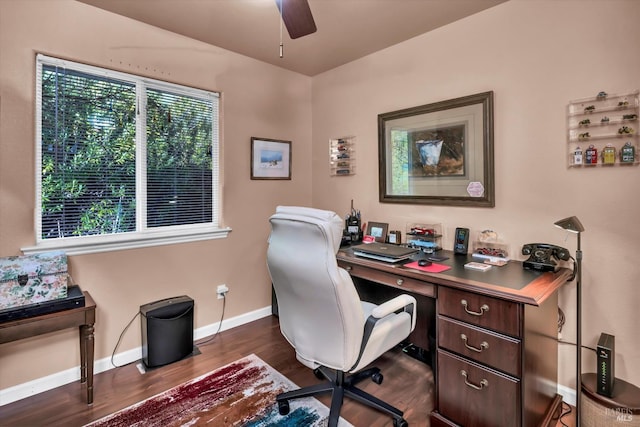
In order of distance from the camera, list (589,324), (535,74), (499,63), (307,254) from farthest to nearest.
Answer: (499,63) < (535,74) < (589,324) < (307,254)

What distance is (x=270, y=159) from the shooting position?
10.8 feet

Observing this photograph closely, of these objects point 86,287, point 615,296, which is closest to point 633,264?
point 615,296

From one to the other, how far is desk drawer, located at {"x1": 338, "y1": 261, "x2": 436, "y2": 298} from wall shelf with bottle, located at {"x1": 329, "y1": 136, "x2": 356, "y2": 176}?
1227 millimetres

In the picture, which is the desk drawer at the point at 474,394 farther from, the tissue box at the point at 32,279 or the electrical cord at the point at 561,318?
the tissue box at the point at 32,279

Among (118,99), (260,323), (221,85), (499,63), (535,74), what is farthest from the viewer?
(260,323)

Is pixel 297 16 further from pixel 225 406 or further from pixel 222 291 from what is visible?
pixel 222 291

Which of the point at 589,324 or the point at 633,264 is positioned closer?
the point at 633,264

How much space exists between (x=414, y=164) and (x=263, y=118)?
5.05 feet

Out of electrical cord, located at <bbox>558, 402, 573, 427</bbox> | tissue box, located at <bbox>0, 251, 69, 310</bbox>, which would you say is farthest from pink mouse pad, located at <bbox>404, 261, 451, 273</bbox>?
tissue box, located at <bbox>0, 251, 69, 310</bbox>

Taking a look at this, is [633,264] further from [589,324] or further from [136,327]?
[136,327]

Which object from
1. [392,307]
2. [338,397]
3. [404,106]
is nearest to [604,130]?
[404,106]

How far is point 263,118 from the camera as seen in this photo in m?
3.22

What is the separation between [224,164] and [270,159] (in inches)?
20.0

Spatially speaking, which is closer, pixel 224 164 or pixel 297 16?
pixel 297 16
